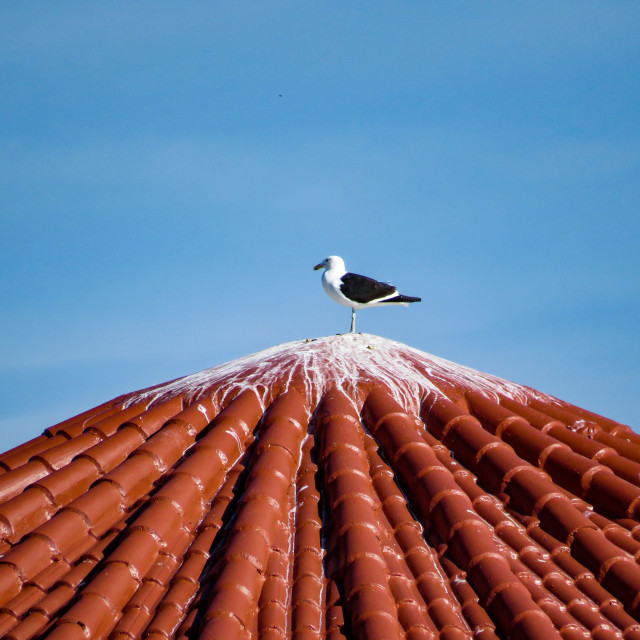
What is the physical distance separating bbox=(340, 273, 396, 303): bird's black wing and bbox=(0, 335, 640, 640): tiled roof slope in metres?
4.17

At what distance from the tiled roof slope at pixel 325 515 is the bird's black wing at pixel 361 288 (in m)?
4.17

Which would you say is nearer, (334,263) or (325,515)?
(325,515)

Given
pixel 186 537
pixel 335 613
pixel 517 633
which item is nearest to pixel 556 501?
pixel 517 633

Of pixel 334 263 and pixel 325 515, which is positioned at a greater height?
pixel 334 263

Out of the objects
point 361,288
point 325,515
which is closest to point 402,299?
point 361,288

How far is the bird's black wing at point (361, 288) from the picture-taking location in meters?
13.0

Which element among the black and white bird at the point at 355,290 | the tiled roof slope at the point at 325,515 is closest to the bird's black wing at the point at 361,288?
the black and white bird at the point at 355,290

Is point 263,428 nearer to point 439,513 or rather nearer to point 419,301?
point 439,513

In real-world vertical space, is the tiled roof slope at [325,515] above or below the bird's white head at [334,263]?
below

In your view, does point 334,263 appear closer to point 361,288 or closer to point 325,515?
point 361,288

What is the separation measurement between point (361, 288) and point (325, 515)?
22.0 ft

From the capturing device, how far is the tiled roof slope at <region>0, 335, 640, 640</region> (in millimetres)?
5590

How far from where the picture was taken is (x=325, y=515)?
6613 millimetres

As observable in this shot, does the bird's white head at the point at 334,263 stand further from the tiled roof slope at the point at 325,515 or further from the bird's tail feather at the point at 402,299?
the tiled roof slope at the point at 325,515
